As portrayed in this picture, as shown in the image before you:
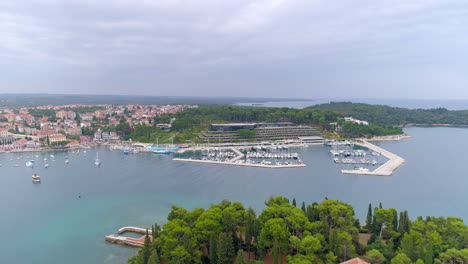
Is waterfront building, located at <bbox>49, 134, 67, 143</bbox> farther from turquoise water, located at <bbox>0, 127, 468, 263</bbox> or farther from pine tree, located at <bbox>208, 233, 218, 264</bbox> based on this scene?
pine tree, located at <bbox>208, 233, 218, 264</bbox>

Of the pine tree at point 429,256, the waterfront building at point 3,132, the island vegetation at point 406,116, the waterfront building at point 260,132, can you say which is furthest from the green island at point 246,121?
the pine tree at point 429,256

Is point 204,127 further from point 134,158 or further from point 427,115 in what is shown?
point 427,115

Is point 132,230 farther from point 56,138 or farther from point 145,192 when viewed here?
point 56,138

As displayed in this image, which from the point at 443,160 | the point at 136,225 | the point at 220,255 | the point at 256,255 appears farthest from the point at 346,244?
the point at 443,160

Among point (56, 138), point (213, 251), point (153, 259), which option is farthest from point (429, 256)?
point (56, 138)

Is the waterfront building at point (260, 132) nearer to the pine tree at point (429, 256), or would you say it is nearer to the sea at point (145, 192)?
the sea at point (145, 192)

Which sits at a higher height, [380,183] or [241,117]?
[241,117]

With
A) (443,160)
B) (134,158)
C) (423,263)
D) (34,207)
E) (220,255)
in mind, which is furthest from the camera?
(134,158)
